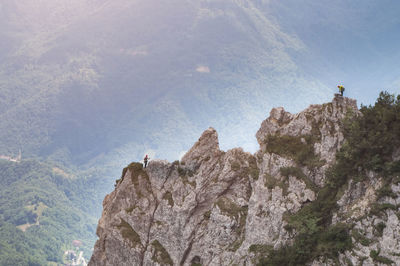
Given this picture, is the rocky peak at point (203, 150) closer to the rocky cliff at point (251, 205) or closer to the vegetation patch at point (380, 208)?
the rocky cliff at point (251, 205)

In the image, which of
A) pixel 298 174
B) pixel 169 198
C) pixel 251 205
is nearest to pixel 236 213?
pixel 251 205

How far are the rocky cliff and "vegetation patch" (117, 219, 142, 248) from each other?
96mm

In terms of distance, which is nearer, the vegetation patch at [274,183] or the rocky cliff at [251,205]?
the rocky cliff at [251,205]

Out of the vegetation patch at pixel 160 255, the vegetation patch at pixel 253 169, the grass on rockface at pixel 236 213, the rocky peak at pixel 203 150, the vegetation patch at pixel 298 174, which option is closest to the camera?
the vegetation patch at pixel 298 174

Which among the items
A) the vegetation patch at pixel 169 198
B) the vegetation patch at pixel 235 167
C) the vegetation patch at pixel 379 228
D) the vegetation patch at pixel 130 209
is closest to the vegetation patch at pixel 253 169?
the vegetation patch at pixel 235 167

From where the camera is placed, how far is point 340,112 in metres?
32.1

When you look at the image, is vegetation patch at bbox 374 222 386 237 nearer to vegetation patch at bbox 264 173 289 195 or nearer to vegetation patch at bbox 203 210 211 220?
vegetation patch at bbox 264 173 289 195

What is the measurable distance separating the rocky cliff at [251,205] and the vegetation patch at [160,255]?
9 centimetres

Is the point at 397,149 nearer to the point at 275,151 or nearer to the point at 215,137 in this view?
the point at 275,151

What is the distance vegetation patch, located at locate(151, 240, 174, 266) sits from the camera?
3494cm

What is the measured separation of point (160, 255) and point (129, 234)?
382 cm

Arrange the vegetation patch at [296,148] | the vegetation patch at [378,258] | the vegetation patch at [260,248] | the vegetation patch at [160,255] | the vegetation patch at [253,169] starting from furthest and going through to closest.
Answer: the vegetation patch at [160,255]
the vegetation patch at [253,169]
the vegetation patch at [296,148]
the vegetation patch at [260,248]
the vegetation patch at [378,258]

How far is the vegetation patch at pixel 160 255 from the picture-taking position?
115 ft

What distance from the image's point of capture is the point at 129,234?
3703 cm
